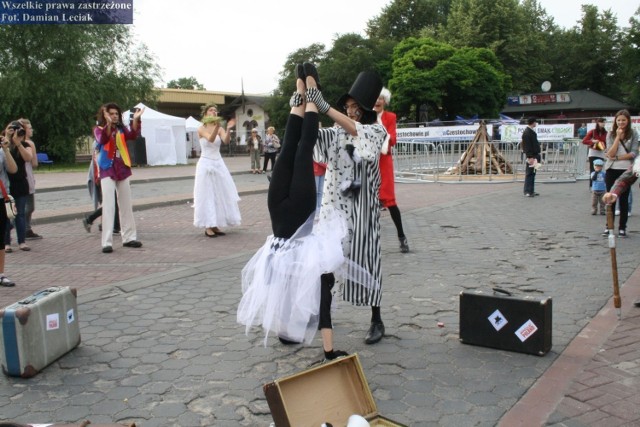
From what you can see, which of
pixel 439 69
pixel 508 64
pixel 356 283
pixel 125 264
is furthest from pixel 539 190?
pixel 508 64

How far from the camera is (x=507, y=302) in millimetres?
4297

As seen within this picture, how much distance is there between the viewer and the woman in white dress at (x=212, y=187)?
30.3ft

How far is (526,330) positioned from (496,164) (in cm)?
1593

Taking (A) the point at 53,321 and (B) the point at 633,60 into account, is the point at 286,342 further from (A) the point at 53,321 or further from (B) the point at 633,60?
(B) the point at 633,60

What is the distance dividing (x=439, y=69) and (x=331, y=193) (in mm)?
44235

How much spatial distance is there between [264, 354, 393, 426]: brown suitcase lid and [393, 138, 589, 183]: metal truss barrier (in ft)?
53.4

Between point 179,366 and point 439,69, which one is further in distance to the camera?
point 439,69

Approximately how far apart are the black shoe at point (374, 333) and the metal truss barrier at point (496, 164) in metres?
14.9

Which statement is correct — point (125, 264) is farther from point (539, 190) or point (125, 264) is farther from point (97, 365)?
point (539, 190)

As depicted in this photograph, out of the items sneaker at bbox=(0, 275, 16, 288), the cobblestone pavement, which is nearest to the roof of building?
the cobblestone pavement

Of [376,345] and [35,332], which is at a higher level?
[35,332]

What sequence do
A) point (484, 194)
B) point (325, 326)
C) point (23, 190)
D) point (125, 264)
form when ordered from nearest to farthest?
point (325, 326), point (125, 264), point (23, 190), point (484, 194)

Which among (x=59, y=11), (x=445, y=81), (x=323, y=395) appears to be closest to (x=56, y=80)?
(x=59, y=11)

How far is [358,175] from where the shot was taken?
13.8 ft
